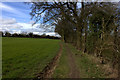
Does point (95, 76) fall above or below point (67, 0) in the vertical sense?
below

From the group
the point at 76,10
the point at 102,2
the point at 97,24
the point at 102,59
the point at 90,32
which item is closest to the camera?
the point at 102,59

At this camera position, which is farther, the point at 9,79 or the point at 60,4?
the point at 60,4

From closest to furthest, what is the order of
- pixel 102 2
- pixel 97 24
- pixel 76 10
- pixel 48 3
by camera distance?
pixel 97 24
pixel 102 2
pixel 48 3
pixel 76 10

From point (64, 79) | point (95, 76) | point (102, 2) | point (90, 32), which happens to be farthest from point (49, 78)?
point (102, 2)

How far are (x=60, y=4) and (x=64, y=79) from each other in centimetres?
1103

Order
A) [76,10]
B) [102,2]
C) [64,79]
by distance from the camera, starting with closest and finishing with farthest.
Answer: [64,79] → [102,2] → [76,10]

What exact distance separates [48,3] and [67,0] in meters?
2.84

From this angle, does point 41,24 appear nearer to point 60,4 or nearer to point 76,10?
point 60,4

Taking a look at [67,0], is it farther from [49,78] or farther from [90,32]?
[49,78]

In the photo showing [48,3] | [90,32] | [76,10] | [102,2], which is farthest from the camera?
[76,10]

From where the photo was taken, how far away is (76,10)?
13289 mm

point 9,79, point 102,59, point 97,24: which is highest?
point 97,24

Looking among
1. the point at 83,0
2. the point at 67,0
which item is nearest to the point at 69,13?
the point at 67,0

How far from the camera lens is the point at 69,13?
45.2ft
